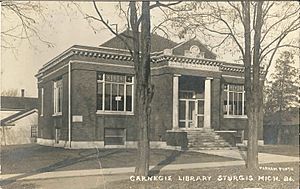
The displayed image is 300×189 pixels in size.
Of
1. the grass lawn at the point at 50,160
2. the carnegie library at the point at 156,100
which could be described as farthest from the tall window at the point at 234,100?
the grass lawn at the point at 50,160

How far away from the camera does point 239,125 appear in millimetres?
16328

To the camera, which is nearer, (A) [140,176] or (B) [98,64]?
(A) [140,176]

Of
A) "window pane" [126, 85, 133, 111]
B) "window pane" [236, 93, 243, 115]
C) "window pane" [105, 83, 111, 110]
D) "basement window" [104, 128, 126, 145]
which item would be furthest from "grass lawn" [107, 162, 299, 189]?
"window pane" [126, 85, 133, 111]

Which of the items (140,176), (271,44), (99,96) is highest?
(271,44)

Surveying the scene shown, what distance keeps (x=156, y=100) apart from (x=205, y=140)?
266 cm

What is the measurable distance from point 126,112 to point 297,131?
6.45m

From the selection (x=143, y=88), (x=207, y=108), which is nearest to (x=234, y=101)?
(x=207, y=108)

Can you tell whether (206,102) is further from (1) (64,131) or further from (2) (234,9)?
(2) (234,9)

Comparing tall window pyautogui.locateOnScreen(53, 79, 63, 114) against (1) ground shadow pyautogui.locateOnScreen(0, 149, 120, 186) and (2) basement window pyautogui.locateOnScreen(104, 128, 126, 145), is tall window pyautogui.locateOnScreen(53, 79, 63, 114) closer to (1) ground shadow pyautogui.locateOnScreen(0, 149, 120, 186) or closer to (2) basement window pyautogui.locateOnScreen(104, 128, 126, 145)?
(2) basement window pyautogui.locateOnScreen(104, 128, 126, 145)

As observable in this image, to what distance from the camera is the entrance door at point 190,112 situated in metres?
18.0

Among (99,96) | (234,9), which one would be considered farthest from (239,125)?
(234,9)

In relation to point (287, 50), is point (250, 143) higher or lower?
lower

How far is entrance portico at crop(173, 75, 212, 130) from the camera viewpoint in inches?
703

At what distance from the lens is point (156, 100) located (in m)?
17.0
